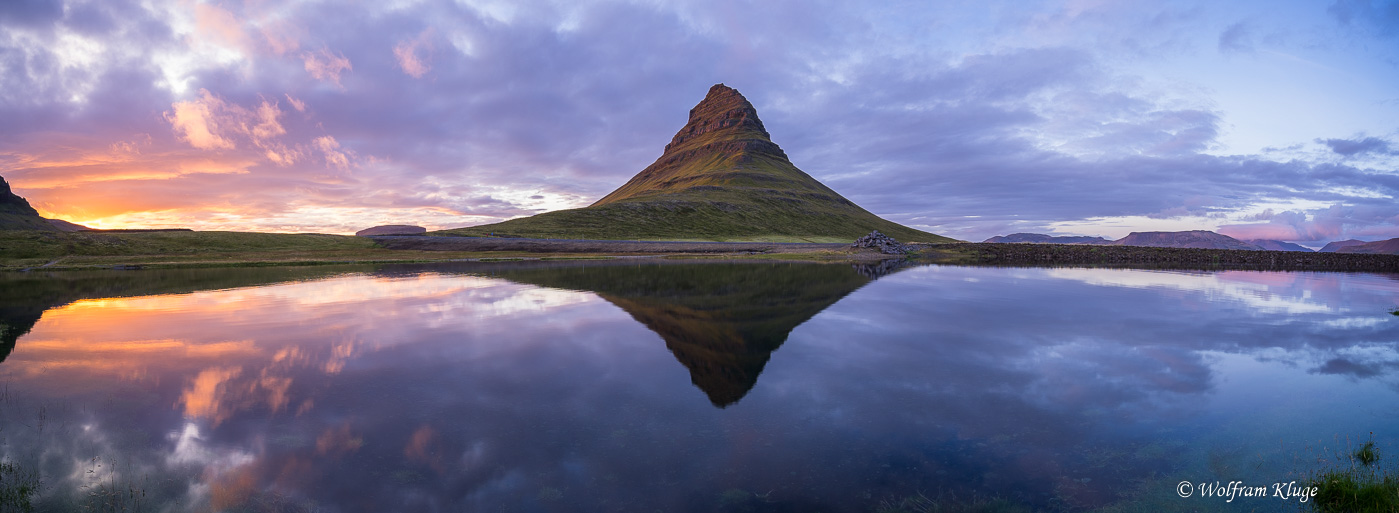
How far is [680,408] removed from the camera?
36.2 feet

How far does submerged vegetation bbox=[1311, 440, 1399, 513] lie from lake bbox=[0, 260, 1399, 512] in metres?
0.53

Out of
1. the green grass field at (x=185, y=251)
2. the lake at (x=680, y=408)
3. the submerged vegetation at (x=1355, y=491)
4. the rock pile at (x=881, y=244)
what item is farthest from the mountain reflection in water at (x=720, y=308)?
the rock pile at (x=881, y=244)

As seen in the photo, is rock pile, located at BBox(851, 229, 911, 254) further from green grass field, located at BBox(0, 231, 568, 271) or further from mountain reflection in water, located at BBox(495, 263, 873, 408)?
green grass field, located at BBox(0, 231, 568, 271)

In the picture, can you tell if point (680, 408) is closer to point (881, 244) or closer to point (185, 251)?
point (881, 244)

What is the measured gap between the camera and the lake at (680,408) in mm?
7500

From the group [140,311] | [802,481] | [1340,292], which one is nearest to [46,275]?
[140,311]

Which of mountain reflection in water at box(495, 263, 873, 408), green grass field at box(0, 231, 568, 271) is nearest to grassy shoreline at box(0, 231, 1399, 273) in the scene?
green grass field at box(0, 231, 568, 271)

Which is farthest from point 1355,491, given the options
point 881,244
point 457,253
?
point 457,253

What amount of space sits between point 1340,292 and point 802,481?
2092 inches

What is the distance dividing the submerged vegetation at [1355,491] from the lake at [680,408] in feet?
1.74

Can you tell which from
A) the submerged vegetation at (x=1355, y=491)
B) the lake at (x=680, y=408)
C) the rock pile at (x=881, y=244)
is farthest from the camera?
the rock pile at (x=881, y=244)

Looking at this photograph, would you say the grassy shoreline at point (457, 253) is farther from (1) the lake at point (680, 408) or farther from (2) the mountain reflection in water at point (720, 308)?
(1) the lake at point (680, 408)

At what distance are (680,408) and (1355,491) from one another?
1010 centimetres

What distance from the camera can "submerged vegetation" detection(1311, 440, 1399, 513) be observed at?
21.9 feet
